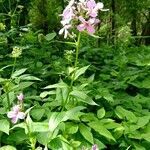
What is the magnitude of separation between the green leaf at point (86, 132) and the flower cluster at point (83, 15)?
80cm

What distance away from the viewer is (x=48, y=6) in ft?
49.2

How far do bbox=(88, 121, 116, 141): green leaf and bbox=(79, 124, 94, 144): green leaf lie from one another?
2.1 inches

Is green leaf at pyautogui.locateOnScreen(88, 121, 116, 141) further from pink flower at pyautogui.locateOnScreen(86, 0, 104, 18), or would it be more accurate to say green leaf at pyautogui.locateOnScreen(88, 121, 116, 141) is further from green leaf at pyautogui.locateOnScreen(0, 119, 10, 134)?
pink flower at pyautogui.locateOnScreen(86, 0, 104, 18)

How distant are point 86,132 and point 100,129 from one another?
11 centimetres

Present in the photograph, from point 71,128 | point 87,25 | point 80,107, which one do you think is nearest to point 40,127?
point 80,107

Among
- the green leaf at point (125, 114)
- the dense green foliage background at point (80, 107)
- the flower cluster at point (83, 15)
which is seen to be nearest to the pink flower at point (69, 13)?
the flower cluster at point (83, 15)

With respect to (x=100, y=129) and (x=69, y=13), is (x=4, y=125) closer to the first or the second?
(x=100, y=129)

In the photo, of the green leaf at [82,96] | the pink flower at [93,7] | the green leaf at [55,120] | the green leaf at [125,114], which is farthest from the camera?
the green leaf at [125,114]

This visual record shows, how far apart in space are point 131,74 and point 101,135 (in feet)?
4.18

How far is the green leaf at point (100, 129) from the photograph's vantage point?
286 cm

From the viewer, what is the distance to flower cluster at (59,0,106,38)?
225cm

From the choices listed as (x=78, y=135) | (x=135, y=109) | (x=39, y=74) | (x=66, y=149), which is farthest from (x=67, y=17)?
(x=39, y=74)

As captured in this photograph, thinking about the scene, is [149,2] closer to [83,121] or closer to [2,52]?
[2,52]

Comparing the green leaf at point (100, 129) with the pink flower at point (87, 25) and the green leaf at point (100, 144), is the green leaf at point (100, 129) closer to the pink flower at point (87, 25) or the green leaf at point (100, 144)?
the green leaf at point (100, 144)
